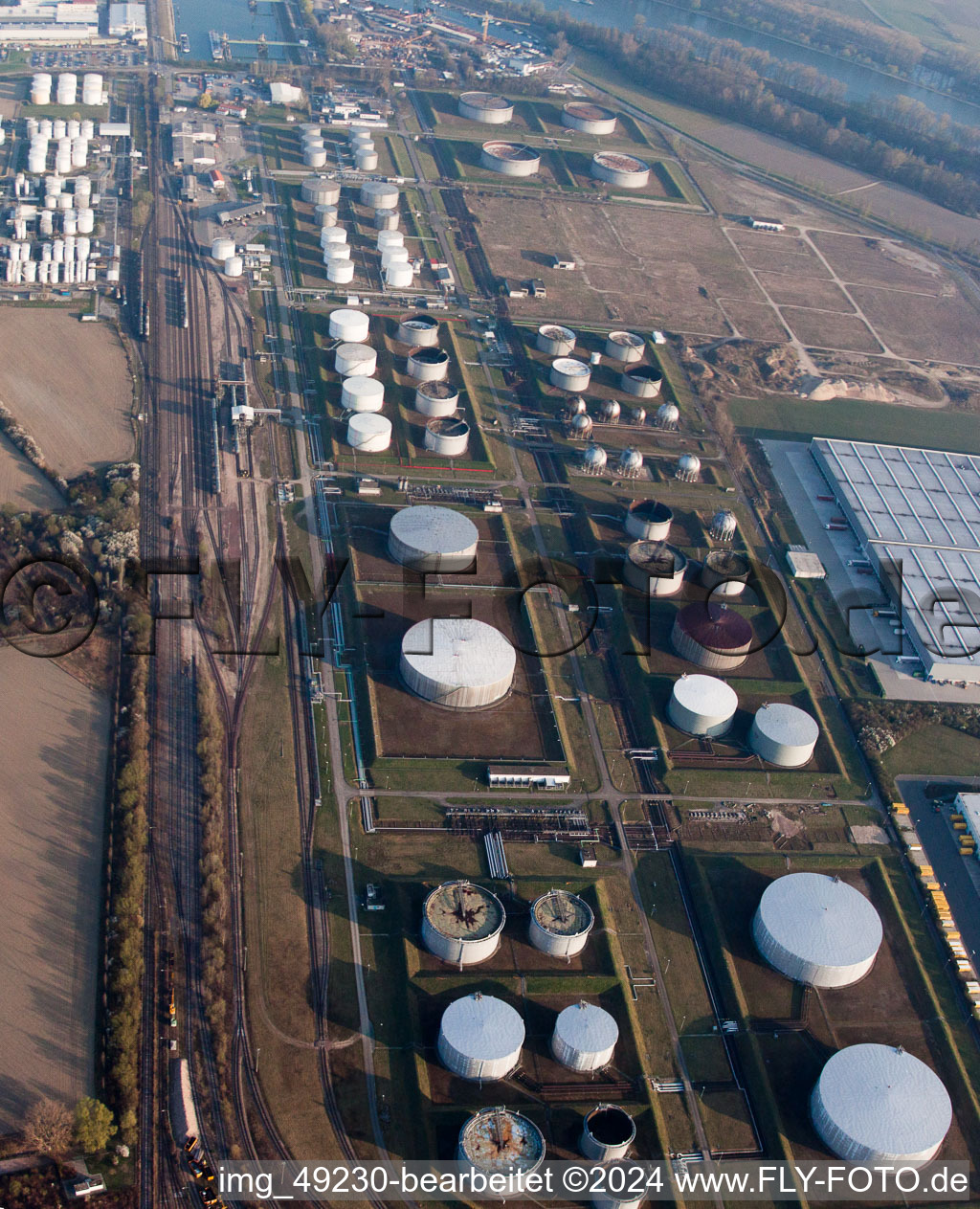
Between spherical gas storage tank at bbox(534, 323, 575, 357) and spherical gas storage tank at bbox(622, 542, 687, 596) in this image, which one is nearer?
spherical gas storage tank at bbox(622, 542, 687, 596)

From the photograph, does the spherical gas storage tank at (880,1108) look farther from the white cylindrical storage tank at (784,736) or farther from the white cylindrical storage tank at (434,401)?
the white cylindrical storage tank at (434,401)

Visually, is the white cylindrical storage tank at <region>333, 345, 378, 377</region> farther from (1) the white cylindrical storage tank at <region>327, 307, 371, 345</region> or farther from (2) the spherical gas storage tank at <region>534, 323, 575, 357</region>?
(2) the spherical gas storage tank at <region>534, 323, 575, 357</region>

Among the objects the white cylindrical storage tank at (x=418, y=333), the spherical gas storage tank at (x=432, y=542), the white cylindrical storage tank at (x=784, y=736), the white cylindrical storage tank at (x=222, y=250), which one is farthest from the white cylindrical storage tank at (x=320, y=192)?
the white cylindrical storage tank at (x=784, y=736)

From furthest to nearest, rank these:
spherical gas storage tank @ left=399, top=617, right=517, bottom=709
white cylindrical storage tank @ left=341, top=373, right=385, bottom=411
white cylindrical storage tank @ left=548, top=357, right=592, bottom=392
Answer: white cylindrical storage tank @ left=548, top=357, right=592, bottom=392 < white cylindrical storage tank @ left=341, top=373, right=385, bottom=411 < spherical gas storage tank @ left=399, top=617, right=517, bottom=709

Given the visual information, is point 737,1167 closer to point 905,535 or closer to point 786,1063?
point 786,1063

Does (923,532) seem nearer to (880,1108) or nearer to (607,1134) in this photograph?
(880,1108)

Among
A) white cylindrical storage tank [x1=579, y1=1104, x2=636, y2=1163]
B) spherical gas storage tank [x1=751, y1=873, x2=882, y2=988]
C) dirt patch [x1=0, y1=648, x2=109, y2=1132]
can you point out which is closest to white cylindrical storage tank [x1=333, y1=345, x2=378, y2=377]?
dirt patch [x1=0, y1=648, x2=109, y2=1132]

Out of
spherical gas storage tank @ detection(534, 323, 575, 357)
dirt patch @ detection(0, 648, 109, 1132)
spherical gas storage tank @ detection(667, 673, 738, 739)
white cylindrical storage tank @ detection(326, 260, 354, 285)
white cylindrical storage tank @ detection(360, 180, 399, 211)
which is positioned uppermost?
white cylindrical storage tank @ detection(360, 180, 399, 211)
